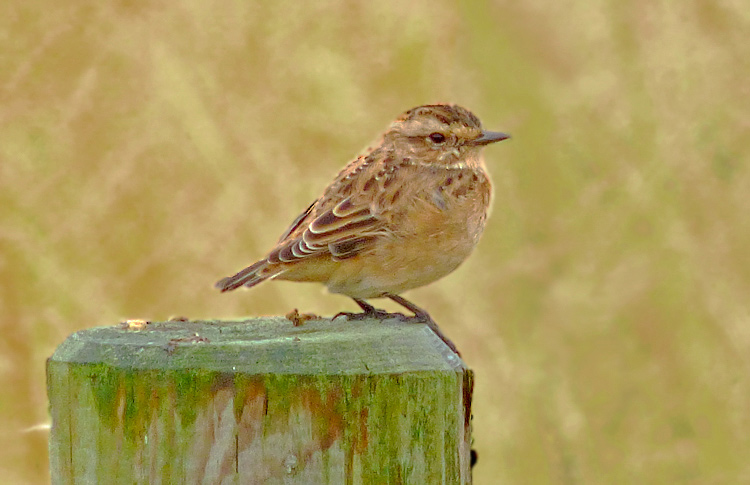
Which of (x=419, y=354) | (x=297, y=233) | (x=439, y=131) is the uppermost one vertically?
(x=439, y=131)

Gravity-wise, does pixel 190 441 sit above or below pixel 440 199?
below

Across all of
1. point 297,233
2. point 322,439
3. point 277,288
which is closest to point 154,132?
point 277,288

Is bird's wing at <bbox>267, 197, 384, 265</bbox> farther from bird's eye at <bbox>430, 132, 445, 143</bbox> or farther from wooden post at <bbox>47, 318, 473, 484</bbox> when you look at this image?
wooden post at <bbox>47, 318, 473, 484</bbox>

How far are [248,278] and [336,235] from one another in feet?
1.50

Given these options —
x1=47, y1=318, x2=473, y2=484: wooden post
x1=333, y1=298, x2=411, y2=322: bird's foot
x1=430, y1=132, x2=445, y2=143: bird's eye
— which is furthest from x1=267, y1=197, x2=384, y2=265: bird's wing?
x1=47, y1=318, x2=473, y2=484: wooden post

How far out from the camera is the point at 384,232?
4664 mm

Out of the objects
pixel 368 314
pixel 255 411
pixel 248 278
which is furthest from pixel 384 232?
pixel 255 411

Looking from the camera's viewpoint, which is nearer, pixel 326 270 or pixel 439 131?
pixel 326 270

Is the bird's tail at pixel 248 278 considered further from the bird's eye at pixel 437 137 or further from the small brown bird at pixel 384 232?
the bird's eye at pixel 437 137

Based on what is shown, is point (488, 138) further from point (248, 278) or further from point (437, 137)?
point (248, 278)

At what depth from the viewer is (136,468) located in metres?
2.86

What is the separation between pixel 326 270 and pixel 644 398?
296 centimetres

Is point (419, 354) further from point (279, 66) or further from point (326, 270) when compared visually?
point (279, 66)

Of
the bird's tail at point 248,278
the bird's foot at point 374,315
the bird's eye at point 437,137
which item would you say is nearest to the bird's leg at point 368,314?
the bird's foot at point 374,315
